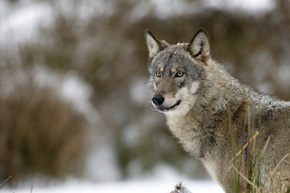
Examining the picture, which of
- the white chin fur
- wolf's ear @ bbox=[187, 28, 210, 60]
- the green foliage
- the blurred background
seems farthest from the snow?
the white chin fur

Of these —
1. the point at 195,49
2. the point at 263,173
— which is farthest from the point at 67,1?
the point at 263,173

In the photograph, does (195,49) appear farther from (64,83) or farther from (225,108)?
(64,83)

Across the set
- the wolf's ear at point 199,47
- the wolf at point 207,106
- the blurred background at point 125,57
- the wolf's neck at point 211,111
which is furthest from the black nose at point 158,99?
the blurred background at point 125,57

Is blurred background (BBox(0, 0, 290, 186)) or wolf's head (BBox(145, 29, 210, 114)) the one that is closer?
wolf's head (BBox(145, 29, 210, 114))

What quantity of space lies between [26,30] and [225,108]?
1152cm

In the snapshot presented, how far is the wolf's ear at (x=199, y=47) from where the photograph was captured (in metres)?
5.25

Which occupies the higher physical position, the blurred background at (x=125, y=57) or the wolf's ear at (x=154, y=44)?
the blurred background at (x=125, y=57)

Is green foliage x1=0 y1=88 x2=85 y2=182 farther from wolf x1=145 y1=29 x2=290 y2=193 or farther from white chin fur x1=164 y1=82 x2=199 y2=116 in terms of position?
white chin fur x1=164 y1=82 x2=199 y2=116

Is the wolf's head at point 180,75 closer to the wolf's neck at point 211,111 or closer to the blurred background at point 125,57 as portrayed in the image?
the wolf's neck at point 211,111

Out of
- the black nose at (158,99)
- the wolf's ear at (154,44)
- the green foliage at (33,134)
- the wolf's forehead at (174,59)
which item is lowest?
the black nose at (158,99)

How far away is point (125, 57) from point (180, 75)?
422 inches

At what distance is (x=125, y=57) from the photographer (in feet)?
51.8

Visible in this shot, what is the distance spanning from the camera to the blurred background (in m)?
14.5

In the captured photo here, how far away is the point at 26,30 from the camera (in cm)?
1558
